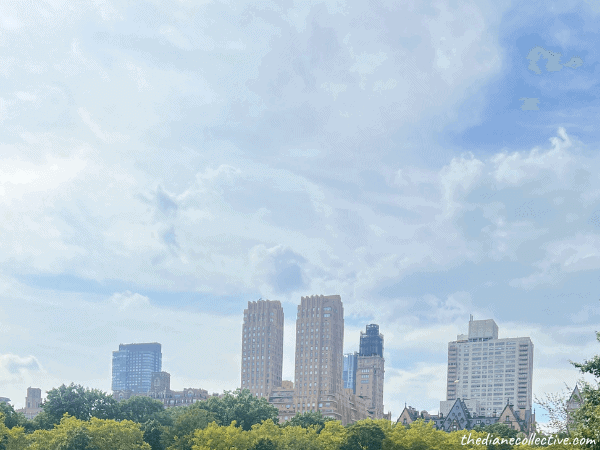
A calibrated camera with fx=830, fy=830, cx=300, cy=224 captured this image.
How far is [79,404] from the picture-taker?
151500 mm

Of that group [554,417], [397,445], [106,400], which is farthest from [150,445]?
[554,417]

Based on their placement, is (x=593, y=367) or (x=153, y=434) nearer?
(x=593, y=367)

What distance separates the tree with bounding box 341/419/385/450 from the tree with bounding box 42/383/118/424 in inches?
1941

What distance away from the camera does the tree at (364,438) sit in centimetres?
12469

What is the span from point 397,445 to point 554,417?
55321mm

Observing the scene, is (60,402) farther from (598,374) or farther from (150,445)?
(598,374)

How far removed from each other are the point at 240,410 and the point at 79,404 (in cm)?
2940

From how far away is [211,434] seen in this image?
11506 cm

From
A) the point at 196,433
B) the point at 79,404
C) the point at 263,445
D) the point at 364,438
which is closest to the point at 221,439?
the point at 196,433

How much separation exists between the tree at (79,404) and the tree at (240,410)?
1712cm

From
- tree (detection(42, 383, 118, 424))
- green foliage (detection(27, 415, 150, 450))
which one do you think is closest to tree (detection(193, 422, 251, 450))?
green foliage (detection(27, 415, 150, 450))

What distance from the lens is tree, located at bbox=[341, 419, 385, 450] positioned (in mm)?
124688

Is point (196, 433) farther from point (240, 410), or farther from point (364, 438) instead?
point (240, 410)

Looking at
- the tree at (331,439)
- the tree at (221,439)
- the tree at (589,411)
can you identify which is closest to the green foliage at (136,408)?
the tree at (221,439)
